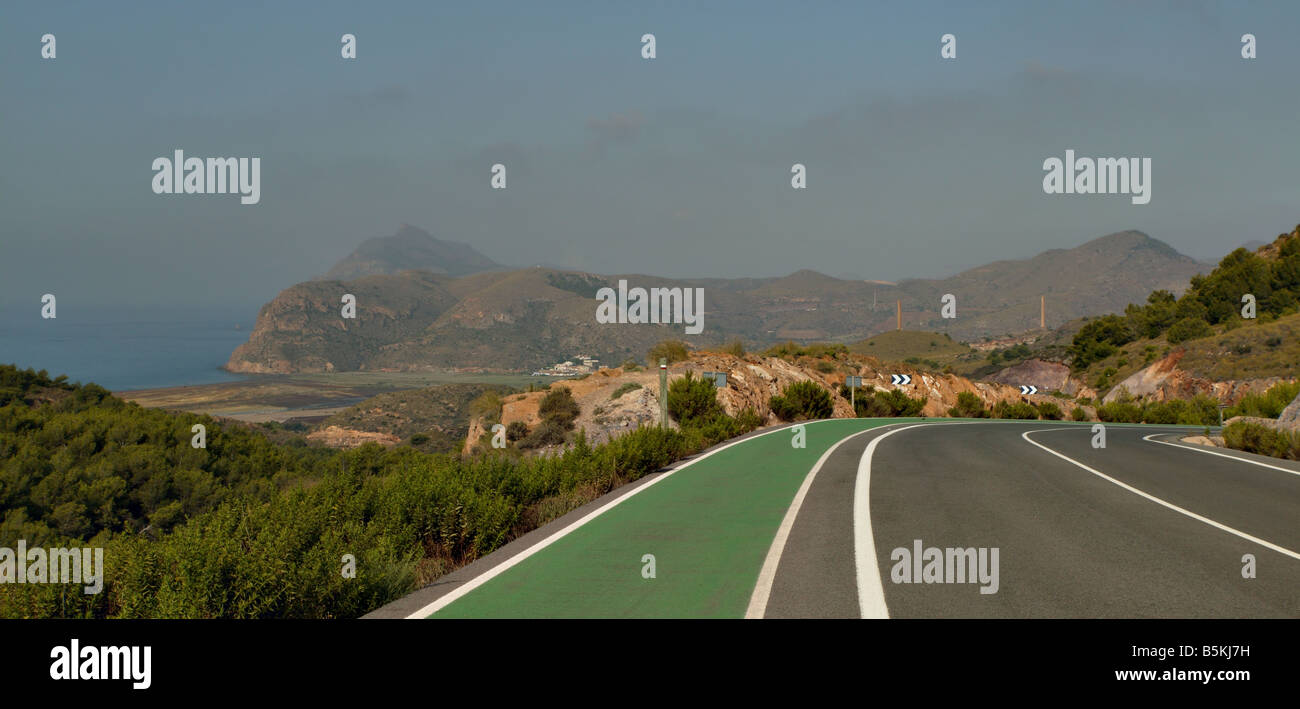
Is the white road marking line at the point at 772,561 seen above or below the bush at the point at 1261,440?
above

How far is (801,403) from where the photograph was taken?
30766 millimetres

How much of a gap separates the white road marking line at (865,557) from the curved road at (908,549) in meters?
0.02

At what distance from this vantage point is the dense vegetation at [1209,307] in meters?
64.6

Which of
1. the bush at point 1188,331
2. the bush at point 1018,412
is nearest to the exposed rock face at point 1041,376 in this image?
the bush at point 1188,331

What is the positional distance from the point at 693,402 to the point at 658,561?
56.6 ft

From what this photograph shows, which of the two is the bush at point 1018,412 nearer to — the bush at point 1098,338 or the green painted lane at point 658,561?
the green painted lane at point 658,561

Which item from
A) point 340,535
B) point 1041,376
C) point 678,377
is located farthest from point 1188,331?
point 340,535

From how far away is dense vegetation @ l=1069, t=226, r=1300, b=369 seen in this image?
64562mm

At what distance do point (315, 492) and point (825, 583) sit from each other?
5.44 m

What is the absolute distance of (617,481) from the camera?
12195 mm

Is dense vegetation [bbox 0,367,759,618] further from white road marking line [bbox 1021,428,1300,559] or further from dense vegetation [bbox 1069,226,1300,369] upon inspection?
dense vegetation [bbox 1069,226,1300,369]
